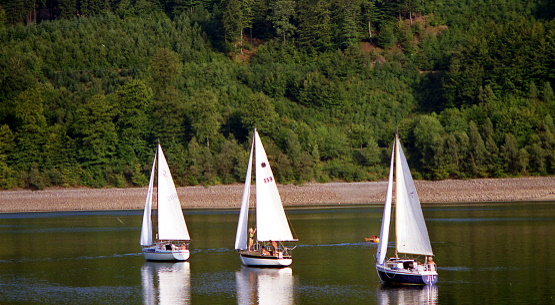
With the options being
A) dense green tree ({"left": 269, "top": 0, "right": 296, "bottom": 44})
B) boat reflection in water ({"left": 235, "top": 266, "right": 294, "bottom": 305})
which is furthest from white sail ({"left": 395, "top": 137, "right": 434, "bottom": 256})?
dense green tree ({"left": 269, "top": 0, "right": 296, "bottom": 44})

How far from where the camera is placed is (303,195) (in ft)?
370

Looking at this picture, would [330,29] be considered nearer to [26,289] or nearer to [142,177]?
[142,177]

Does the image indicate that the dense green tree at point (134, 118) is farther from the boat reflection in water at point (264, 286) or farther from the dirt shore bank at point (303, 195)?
the boat reflection in water at point (264, 286)

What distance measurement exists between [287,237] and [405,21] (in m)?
122

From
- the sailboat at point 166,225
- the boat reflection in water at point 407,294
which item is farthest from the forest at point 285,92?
the boat reflection in water at point 407,294

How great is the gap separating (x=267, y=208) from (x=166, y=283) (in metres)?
7.97

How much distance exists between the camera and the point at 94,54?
154 meters

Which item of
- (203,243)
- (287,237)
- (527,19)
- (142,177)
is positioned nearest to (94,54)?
(142,177)

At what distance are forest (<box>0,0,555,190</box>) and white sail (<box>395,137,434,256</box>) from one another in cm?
6984

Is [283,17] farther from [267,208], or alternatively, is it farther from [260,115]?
[267,208]

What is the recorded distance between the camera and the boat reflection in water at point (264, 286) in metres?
40.0

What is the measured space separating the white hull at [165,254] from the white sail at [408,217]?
62.1 ft

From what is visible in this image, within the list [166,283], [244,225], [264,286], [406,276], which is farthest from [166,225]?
[406,276]

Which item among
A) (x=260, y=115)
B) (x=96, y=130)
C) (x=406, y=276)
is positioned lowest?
(x=406, y=276)
